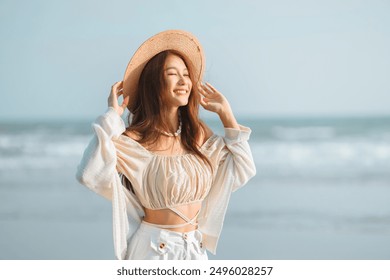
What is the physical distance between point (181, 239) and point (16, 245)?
11.7 ft

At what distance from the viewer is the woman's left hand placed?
327 centimetres

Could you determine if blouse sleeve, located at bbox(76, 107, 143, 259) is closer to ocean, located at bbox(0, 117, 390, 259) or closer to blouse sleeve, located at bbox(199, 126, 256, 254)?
blouse sleeve, located at bbox(199, 126, 256, 254)

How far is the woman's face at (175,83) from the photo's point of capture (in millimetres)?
3184

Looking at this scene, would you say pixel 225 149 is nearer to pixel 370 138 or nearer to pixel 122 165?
pixel 122 165

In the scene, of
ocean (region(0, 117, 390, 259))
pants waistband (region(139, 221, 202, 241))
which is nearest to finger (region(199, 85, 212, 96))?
pants waistband (region(139, 221, 202, 241))

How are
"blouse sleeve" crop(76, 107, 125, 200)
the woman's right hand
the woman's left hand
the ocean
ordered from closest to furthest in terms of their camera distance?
"blouse sleeve" crop(76, 107, 125, 200) < the woman's right hand < the woman's left hand < the ocean

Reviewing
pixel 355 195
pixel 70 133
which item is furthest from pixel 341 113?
pixel 355 195

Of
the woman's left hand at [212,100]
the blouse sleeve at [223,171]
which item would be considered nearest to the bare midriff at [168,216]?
the blouse sleeve at [223,171]

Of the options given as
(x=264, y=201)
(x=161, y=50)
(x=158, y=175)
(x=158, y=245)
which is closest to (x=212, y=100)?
(x=161, y=50)

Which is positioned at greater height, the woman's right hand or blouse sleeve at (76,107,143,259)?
the woman's right hand

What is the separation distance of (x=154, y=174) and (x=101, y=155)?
28 cm

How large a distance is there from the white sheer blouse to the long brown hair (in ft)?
0.21

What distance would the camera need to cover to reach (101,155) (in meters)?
2.96
